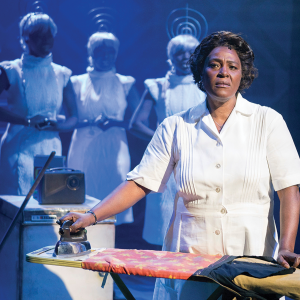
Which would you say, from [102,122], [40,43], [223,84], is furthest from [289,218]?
[40,43]

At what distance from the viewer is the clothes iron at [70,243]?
1.40 meters

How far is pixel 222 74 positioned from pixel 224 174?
0.38 meters

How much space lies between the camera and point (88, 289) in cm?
260

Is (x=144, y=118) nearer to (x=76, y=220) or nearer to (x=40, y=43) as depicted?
(x=40, y=43)

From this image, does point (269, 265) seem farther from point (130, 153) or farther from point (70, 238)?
point (130, 153)

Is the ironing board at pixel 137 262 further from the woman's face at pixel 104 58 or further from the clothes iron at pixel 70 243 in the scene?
the woman's face at pixel 104 58

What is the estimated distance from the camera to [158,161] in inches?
64.1

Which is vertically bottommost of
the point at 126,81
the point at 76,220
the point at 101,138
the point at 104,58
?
the point at 76,220

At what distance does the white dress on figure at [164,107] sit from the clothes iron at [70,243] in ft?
7.03

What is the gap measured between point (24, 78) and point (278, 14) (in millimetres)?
2391

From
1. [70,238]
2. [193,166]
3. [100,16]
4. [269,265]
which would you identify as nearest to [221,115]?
[193,166]

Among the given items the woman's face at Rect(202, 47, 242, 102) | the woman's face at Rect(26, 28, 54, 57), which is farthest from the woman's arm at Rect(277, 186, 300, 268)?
the woman's face at Rect(26, 28, 54, 57)

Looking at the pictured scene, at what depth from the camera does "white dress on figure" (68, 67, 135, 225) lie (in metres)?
3.61

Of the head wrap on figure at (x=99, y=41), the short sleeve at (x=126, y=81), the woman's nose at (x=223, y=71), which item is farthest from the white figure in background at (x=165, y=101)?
the woman's nose at (x=223, y=71)
